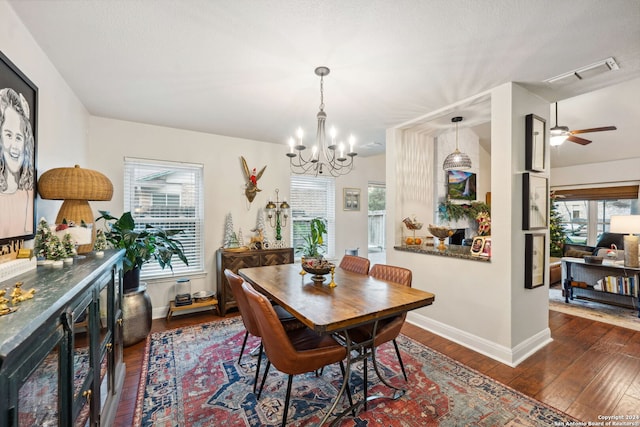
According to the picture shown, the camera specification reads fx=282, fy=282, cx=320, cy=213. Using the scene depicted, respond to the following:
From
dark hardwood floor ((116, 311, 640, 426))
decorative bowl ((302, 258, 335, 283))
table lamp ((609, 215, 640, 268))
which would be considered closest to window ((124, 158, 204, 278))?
dark hardwood floor ((116, 311, 640, 426))

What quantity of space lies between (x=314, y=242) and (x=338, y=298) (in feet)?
9.00

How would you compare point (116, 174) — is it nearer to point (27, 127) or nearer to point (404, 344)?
point (27, 127)

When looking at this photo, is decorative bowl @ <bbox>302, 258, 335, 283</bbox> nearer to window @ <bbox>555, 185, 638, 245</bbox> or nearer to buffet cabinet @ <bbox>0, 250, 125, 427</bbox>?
buffet cabinet @ <bbox>0, 250, 125, 427</bbox>

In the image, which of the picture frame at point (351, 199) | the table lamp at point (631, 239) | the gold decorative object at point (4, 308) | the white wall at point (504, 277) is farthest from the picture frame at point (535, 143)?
the gold decorative object at point (4, 308)

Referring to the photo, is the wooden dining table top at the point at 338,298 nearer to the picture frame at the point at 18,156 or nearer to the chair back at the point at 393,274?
the chair back at the point at 393,274

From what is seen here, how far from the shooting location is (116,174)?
136 inches

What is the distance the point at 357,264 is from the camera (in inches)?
114

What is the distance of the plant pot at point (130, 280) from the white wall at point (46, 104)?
994mm

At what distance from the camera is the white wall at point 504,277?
2545 mm

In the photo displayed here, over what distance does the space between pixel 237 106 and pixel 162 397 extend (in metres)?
2.69

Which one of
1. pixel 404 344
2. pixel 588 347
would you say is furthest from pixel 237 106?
pixel 588 347

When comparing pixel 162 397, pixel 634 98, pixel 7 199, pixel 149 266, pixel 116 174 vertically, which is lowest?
pixel 162 397

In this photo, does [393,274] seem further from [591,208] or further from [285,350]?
[591,208]

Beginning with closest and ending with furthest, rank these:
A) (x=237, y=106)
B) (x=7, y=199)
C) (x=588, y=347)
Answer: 1. (x=7, y=199)
2. (x=588, y=347)
3. (x=237, y=106)
